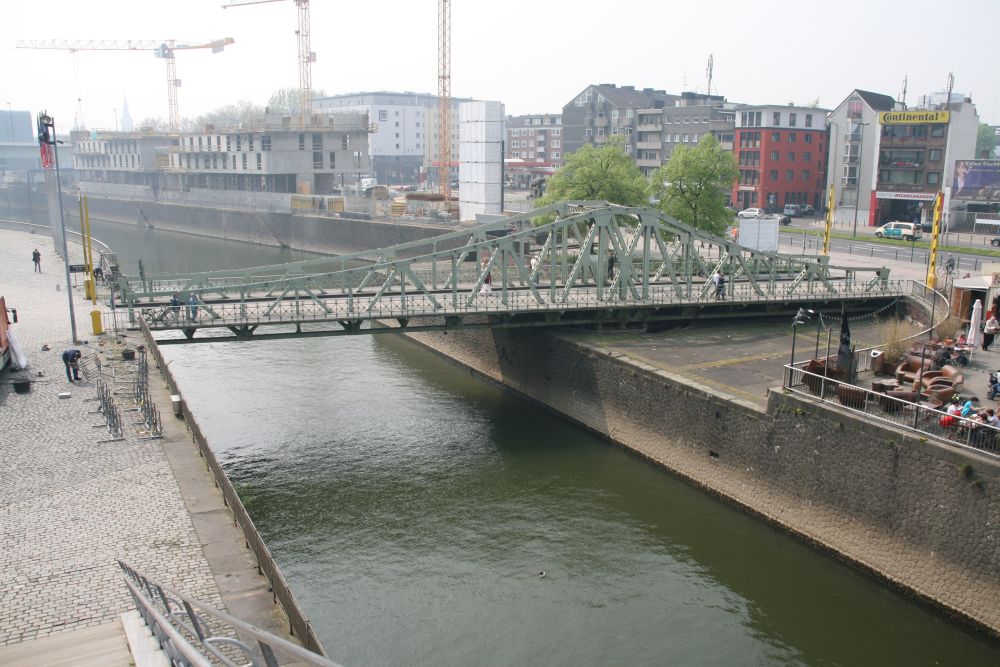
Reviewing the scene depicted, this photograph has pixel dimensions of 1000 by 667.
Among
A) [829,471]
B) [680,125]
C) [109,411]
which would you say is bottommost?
[829,471]

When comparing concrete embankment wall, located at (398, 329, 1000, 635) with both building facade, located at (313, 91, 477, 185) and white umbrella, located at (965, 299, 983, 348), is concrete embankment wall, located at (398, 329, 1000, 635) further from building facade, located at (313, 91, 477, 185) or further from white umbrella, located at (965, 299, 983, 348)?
building facade, located at (313, 91, 477, 185)

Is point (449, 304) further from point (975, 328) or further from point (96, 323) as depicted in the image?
point (975, 328)

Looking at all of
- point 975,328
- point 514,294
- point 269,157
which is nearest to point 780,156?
point 269,157

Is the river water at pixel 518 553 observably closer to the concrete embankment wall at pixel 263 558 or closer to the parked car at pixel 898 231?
the concrete embankment wall at pixel 263 558

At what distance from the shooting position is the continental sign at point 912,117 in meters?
77.5

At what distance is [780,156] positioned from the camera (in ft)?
302

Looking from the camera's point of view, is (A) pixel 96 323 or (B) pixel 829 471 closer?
(B) pixel 829 471

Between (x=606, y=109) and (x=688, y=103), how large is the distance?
17103 millimetres

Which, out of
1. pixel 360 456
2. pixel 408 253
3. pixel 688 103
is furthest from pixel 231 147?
pixel 360 456

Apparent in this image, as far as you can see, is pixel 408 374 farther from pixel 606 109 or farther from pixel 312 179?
pixel 606 109

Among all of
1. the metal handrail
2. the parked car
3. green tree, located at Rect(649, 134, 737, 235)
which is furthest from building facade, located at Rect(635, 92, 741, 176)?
the metal handrail

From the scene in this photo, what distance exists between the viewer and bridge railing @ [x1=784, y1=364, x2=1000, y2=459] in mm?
20516

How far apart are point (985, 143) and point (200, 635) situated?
178 m

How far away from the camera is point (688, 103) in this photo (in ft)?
355
